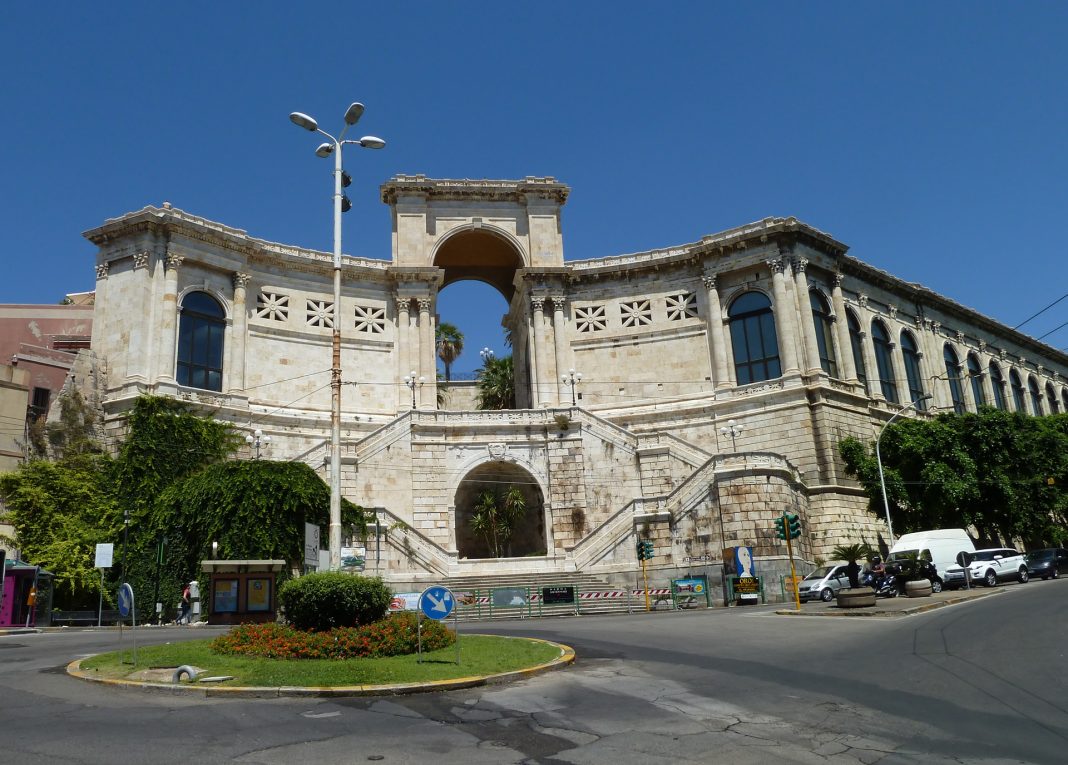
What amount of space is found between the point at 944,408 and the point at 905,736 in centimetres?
5438

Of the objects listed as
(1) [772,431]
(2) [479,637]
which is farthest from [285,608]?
(1) [772,431]

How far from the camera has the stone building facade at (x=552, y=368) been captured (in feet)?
131

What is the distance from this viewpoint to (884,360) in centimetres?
5497

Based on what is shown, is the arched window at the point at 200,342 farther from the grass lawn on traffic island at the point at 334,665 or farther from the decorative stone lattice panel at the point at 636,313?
the grass lawn on traffic island at the point at 334,665

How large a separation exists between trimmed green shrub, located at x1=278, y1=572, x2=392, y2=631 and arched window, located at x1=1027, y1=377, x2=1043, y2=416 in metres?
71.7

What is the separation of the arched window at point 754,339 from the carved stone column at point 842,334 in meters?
4.35

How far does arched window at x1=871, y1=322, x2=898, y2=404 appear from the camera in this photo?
54.1 metres

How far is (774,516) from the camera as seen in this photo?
38.2 m

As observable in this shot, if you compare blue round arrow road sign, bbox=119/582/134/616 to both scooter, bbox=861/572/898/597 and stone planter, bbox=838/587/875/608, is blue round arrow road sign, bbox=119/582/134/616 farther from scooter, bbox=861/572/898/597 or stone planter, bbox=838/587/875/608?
scooter, bbox=861/572/898/597

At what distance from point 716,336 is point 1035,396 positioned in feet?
133

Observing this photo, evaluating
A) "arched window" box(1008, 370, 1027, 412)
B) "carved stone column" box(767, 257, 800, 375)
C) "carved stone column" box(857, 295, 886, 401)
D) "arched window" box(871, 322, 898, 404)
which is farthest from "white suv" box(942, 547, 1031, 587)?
"arched window" box(1008, 370, 1027, 412)

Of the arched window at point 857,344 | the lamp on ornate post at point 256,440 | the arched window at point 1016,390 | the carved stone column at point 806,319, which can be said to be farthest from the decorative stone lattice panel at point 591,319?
the arched window at point 1016,390

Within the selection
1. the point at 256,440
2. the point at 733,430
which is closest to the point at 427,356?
the point at 256,440

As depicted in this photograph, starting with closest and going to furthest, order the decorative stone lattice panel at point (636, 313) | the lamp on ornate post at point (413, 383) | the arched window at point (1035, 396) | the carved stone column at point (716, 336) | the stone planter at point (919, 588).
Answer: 1. the stone planter at point (919, 588)
2. the lamp on ornate post at point (413, 383)
3. the carved stone column at point (716, 336)
4. the decorative stone lattice panel at point (636, 313)
5. the arched window at point (1035, 396)
